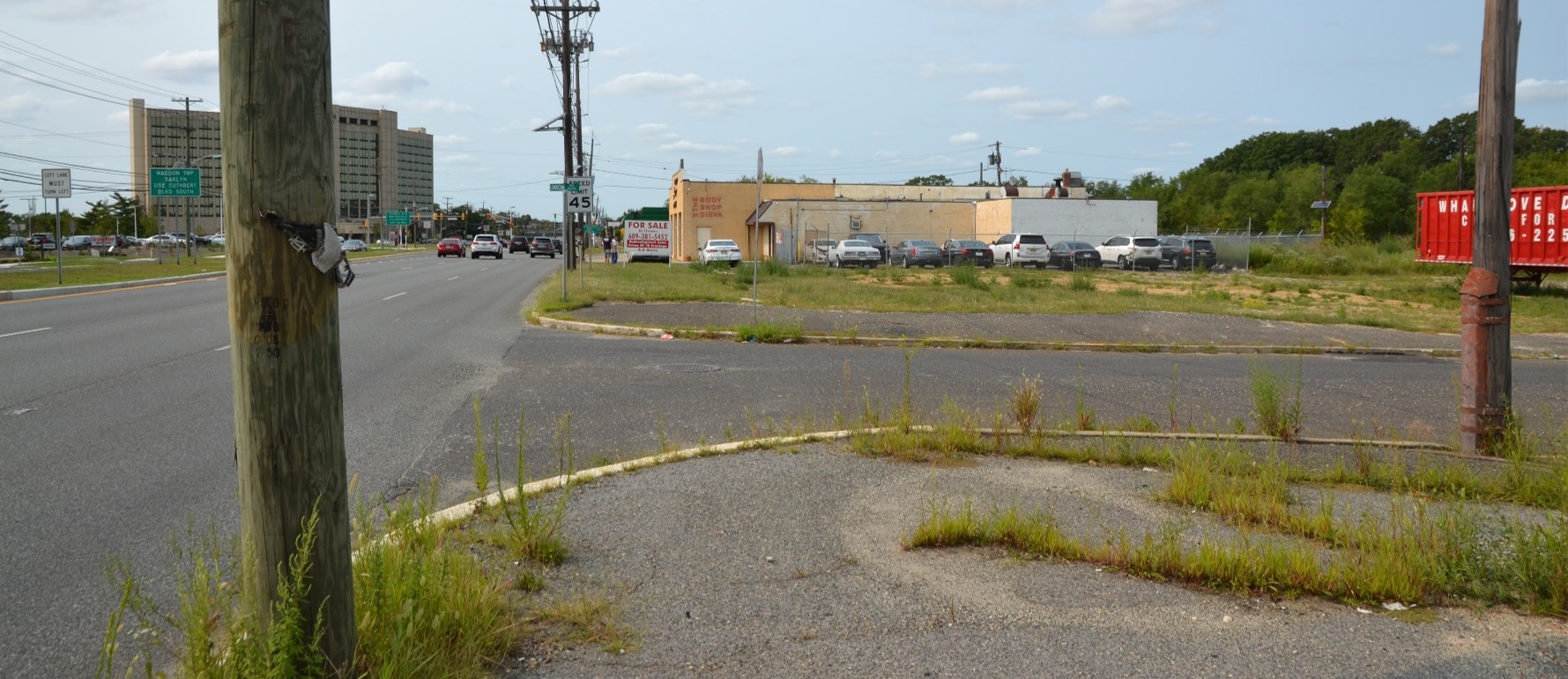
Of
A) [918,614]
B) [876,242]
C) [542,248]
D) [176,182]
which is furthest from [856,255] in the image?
[918,614]

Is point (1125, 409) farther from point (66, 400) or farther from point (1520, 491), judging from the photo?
point (66, 400)

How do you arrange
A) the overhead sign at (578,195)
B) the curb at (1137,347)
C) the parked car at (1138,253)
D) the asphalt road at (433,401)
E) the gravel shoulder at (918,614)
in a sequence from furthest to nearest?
the parked car at (1138,253) → the overhead sign at (578,195) → the curb at (1137,347) → the asphalt road at (433,401) → the gravel shoulder at (918,614)

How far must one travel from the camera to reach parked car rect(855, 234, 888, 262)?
177 feet

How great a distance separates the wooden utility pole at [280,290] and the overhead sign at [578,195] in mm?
22736

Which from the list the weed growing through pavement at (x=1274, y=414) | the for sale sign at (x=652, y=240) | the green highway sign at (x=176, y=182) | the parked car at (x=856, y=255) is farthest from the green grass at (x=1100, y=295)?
the green highway sign at (x=176, y=182)

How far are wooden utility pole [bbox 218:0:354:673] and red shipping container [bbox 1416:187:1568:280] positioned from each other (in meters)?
30.7

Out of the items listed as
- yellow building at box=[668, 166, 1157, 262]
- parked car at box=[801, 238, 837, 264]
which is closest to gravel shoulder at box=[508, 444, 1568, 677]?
parked car at box=[801, 238, 837, 264]

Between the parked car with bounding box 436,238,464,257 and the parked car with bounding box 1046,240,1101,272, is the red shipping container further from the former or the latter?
the parked car with bounding box 436,238,464,257

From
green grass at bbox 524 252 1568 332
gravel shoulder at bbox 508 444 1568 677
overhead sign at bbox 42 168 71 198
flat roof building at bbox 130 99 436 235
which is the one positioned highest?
flat roof building at bbox 130 99 436 235

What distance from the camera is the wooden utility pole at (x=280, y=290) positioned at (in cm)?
330

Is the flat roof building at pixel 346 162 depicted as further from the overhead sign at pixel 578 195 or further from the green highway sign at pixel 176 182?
the overhead sign at pixel 578 195

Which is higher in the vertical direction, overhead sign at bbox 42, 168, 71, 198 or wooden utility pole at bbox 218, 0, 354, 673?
overhead sign at bbox 42, 168, 71, 198

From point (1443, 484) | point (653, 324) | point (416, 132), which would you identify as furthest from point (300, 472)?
point (416, 132)

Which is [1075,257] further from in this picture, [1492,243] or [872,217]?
[1492,243]
